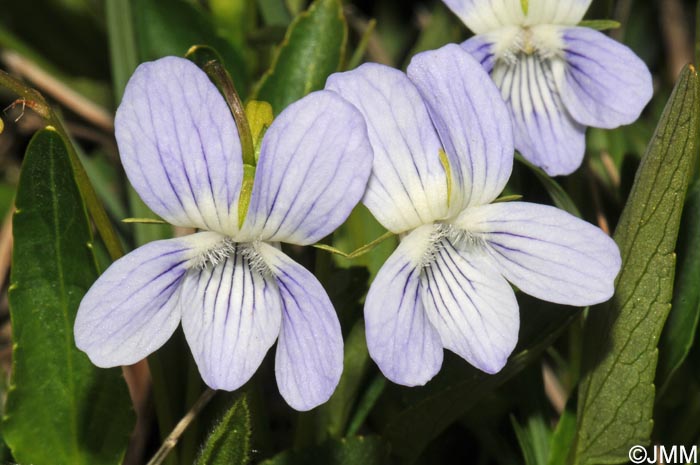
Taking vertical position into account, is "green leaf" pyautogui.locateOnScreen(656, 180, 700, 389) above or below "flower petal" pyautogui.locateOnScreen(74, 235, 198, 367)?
below

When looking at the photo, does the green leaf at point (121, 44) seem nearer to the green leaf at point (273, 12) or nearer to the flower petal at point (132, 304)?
the green leaf at point (273, 12)

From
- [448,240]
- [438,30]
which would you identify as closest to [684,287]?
[448,240]

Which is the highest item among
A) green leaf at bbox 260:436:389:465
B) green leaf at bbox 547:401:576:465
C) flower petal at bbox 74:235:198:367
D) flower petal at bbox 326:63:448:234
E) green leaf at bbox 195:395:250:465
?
flower petal at bbox 326:63:448:234

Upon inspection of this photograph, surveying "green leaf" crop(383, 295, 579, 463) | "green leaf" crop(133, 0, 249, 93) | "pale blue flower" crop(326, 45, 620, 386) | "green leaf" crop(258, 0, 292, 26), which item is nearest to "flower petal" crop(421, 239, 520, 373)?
"pale blue flower" crop(326, 45, 620, 386)

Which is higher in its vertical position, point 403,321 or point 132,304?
point 132,304

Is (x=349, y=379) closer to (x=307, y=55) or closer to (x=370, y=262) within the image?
(x=370, y=262)

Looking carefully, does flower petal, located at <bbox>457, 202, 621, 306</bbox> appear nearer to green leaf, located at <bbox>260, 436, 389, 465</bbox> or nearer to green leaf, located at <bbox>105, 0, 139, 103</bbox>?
green leaf, located at <bbox>260, 436, 389, 465</bbox>
